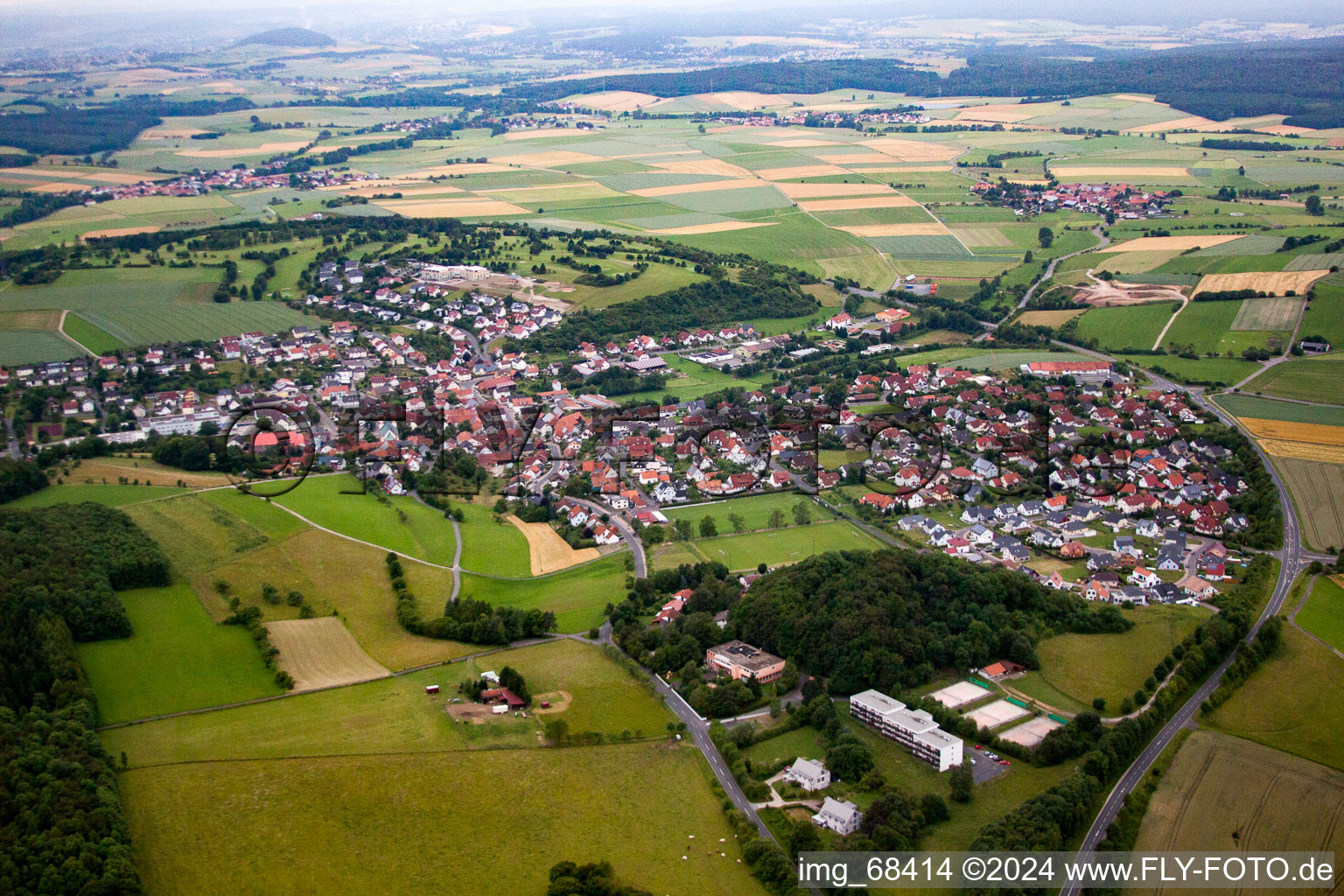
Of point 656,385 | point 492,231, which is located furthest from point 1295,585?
point 492,231

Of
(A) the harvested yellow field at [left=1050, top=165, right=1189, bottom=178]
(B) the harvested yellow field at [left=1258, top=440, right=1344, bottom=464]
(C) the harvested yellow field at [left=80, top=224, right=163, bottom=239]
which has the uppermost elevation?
(A) the harvested yellow field at [left=1050, top=165, right=1189, bottom=178]

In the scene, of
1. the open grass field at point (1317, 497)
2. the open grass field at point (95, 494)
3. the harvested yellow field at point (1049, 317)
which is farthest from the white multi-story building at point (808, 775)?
the harvested yellow field at point (1049, 317)

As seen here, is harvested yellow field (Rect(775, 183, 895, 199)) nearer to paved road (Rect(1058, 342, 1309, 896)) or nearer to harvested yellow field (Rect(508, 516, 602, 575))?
paved road (Rect(1058, 342, 1309, 896))

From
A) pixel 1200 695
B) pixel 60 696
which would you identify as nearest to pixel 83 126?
pixel 60 696

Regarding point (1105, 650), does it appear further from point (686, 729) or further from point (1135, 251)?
point (1135, 251)

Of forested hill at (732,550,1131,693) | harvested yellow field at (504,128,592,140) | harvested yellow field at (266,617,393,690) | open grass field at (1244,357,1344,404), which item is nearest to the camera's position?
forested hill at (732,550,1131,693)

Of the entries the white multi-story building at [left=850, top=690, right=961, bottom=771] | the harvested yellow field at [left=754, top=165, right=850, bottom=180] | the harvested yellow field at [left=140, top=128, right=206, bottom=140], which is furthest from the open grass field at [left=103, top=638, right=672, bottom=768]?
the harvested yellow field at [left=140, top=128, right=206, bottom=140]

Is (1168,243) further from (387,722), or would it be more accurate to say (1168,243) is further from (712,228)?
(387,722)

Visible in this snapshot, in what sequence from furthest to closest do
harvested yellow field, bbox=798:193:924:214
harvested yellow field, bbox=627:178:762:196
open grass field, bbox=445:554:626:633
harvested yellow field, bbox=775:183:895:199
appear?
harvested yellow field, bbox=627:178:762:196 < harvested yellow field, bbox=775:183:895:199 < harvested yellow field, bbox=798:193:924:214 < open grass field, bbox=445:554:626:633
